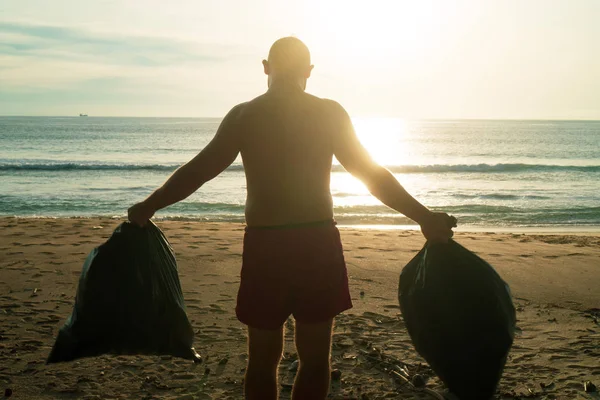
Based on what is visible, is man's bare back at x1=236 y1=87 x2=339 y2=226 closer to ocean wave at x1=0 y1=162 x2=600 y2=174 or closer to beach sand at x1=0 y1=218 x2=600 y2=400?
beach sand at x1=0 y1=218 x2=600 y2=400

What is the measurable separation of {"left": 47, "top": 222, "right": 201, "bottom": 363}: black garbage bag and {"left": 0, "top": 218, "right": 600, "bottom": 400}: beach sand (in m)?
0.77

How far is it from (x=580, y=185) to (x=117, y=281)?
22234 mm

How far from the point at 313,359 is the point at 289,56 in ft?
3.96

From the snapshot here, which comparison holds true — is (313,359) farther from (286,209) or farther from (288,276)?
(286,209)

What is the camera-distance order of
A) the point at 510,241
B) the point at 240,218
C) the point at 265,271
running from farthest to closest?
the point at 240,218 → the point at 510,241 → the point at 265,271

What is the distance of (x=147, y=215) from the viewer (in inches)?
107

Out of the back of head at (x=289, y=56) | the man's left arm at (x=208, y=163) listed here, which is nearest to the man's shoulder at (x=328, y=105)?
the back of head at (x=289, y=56)

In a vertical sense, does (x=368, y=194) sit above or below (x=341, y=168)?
below

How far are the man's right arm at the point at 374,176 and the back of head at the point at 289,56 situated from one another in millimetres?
206

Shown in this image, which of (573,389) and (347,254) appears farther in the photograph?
(347,254)

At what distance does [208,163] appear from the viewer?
2.53 meters

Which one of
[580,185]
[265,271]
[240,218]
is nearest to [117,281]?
[265,271]

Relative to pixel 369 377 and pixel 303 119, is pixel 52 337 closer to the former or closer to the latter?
pixel 369 377

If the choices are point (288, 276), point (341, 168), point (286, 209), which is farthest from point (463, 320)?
point (341, 168)
